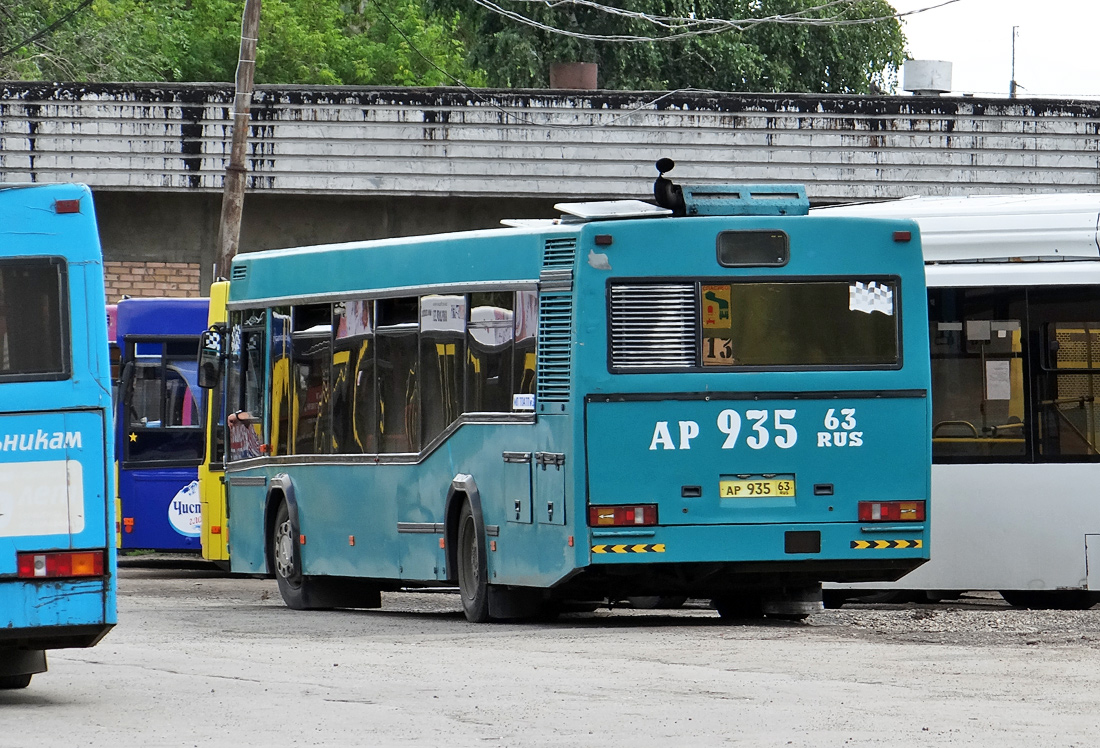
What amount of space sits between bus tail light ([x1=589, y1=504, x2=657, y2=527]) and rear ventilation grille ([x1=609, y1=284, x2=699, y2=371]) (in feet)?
2.92

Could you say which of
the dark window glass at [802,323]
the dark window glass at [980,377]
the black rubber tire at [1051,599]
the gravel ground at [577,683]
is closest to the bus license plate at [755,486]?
the dark window glass at [802,323]

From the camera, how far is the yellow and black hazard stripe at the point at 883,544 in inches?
562

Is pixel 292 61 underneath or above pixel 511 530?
above

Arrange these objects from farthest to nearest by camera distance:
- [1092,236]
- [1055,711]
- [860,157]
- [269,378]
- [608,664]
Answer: [860,157], [269,378], [1092,236], [608,664], [1055,711]

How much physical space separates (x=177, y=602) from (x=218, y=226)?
Answer: 33.2 feet

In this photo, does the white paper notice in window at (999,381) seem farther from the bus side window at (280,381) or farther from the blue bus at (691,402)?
the bus side window at (280,381)

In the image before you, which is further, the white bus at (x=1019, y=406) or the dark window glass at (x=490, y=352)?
the white bus at (x=1019, y=406)

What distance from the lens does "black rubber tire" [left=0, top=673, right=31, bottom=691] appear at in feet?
36.1

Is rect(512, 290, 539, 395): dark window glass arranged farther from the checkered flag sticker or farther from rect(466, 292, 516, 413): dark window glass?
the checkered flag sticker

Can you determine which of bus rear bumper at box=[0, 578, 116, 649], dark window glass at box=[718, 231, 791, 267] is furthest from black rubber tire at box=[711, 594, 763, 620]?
bus rear bumper at box=[0, 578, 116, 649]

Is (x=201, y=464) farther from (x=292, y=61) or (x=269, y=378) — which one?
(x=292, y=61)

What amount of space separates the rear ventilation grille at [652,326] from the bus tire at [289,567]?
4643mm

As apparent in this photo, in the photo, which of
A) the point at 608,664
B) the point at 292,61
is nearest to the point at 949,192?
the point at 608,664

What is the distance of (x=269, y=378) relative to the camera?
18.2m
